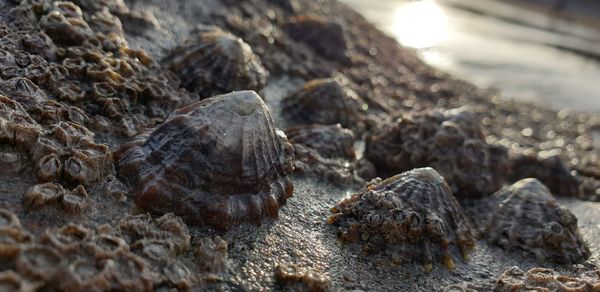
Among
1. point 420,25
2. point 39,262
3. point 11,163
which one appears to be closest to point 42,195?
point 11,163

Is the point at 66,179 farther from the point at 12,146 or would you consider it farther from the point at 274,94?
the point at 274,94

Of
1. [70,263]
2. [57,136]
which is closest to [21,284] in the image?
[70,263]

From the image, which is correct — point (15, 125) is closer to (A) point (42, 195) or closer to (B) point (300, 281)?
(A) point (42, 195)

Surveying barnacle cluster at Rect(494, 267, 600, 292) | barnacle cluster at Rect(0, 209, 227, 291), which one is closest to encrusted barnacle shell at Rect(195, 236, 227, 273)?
barnacle cluster at Rect(0, 209, 227, 291)

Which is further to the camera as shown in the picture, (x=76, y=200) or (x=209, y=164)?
(x=209, y=164)

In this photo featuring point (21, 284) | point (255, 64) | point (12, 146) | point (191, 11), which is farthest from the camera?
point (191, 11)
